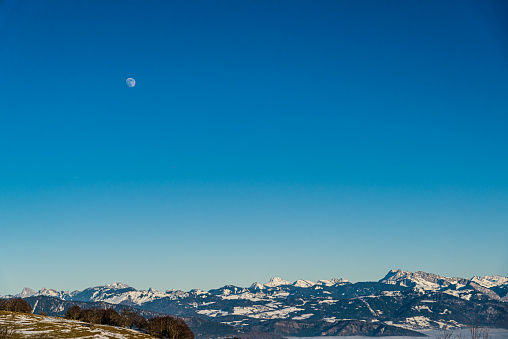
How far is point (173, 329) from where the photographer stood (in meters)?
191

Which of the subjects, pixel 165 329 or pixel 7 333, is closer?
pixel 7 333

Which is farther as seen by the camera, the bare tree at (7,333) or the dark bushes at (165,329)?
the dark bushes at (165,329)

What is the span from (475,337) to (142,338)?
120441mm

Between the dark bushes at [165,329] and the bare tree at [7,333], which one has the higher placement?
the dark bushes at [165,329]

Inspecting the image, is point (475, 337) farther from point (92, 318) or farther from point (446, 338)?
point (92, 318)

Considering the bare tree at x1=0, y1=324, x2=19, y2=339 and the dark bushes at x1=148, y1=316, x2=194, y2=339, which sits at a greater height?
the dark bushes at x1=148, y1=316, x2=194, y2=339

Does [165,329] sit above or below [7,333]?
above

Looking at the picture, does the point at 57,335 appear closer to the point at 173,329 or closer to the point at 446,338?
the point at 173,329

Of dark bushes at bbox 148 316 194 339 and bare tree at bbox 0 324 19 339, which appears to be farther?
dark bushes at bbox 148 316 194 339

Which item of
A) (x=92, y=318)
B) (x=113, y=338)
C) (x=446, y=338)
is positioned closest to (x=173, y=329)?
(x=92, y=318)

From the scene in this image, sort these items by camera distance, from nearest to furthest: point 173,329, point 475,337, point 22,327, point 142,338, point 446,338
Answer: point 475,337 → point 446,338 → point 22,327 → point 142,338 → point 173,329

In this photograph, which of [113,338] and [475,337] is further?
[113,338]

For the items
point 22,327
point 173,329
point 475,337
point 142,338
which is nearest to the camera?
point 475,337

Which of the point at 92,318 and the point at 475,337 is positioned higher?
the point at 92,318
